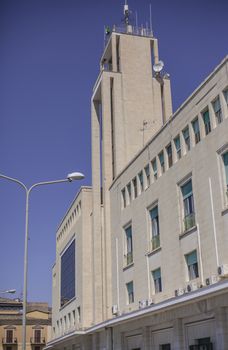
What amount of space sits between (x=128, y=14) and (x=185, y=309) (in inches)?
1088

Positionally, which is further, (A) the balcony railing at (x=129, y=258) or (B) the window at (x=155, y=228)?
(A) the balcony railing at (x=129, y=258)

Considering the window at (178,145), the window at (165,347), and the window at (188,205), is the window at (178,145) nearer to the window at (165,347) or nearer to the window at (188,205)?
the window at (188,205)

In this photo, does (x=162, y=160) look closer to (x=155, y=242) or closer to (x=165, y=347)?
(x=155, y=242)

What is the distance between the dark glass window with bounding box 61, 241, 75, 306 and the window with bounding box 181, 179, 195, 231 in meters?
22.5

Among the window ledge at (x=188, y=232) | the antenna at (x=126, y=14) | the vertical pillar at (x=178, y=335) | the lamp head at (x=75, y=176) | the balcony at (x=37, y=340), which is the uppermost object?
the antenna at (x=126, y=14)

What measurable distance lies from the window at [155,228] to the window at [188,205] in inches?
132

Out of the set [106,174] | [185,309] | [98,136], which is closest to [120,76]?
[98,136]

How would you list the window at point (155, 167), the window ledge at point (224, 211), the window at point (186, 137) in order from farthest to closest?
the window at point (155, 167) → the window at point (186, 137) → the window ledge at point (224, 211)

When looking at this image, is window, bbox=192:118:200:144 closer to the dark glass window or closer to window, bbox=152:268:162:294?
window, bbox=152:268:162:294

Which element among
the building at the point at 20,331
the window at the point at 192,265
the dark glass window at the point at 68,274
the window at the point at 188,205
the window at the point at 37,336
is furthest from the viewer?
the window at the point at 37,336

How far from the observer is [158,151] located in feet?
86.2

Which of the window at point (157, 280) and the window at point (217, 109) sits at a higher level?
the window at point (217, 109)

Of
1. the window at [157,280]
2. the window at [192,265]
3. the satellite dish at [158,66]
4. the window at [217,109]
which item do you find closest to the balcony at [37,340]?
the satellite dish at [158,66]

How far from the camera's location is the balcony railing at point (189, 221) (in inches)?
867
